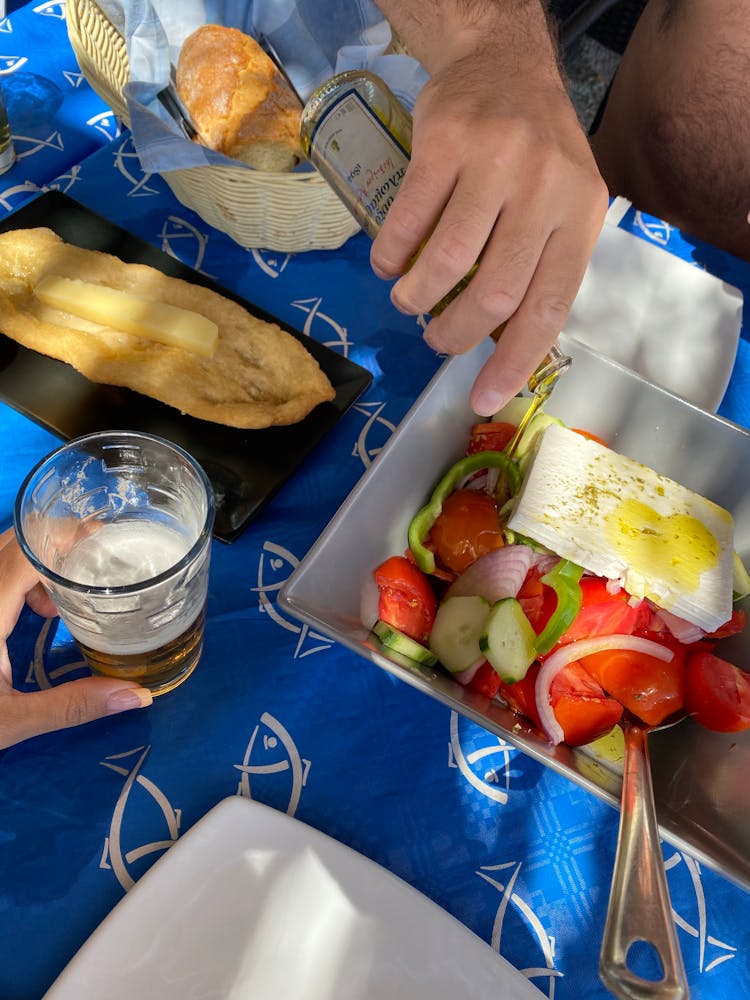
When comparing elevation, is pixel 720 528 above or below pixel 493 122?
below

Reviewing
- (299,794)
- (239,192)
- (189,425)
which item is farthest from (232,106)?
(299,794)

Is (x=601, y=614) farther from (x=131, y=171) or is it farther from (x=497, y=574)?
(x=131, y=171)

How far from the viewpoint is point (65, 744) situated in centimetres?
75

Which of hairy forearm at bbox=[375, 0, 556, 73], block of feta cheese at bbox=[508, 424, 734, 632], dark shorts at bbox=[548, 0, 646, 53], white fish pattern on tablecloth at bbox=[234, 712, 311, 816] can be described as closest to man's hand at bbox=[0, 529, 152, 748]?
white fish pattern on tablecloth at bbox=[234, 712, 311, 816]

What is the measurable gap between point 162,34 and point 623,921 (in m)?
1.20

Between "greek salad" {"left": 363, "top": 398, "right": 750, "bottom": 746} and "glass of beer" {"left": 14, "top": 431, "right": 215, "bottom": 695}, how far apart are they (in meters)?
0.19

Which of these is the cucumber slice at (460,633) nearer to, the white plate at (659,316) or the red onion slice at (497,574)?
the red onion slice at (497,574)

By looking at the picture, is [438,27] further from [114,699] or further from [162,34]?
[114,699]

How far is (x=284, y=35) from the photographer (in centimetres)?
124

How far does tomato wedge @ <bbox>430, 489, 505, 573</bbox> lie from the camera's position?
0.83m

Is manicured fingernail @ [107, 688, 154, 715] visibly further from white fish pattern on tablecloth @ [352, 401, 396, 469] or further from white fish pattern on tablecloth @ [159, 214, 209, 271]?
white fish pattern on tablecloth @ [159, 214, 209, 271]

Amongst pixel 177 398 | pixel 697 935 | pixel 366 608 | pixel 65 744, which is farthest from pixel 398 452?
pixel 697 935

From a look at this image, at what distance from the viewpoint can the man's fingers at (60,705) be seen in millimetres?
692

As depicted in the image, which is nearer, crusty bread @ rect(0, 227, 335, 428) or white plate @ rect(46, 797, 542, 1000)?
white plate @ rect(46, 797, 542, 1000)
